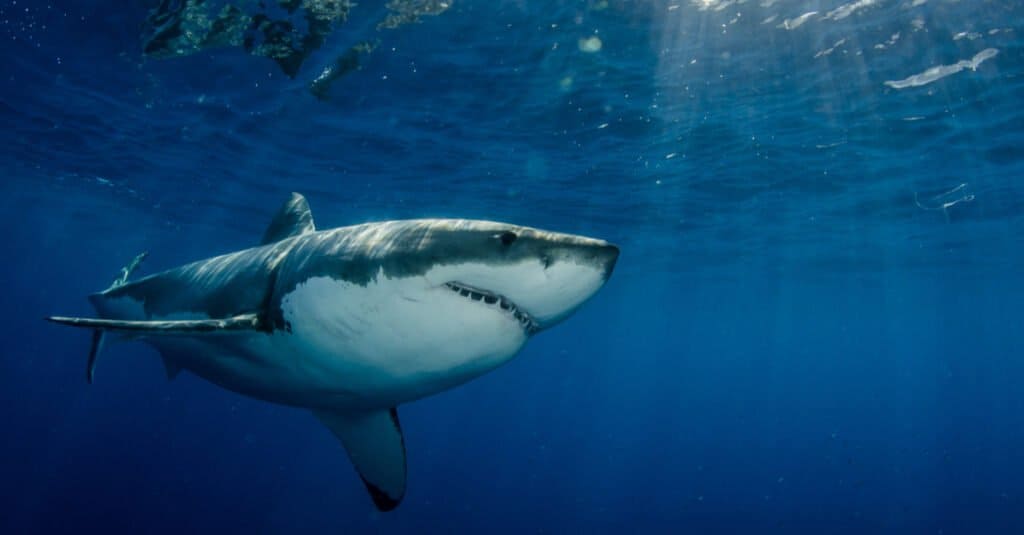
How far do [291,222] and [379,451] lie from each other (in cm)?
271

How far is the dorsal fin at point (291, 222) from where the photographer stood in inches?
236

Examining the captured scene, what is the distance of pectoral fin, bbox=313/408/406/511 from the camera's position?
536 cm

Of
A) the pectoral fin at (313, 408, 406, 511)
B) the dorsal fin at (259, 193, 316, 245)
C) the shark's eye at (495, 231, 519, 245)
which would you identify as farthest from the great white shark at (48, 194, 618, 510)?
the dorsal fin at (259, 193, 316, 245)

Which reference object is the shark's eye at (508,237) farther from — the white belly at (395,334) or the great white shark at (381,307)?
the white belly at (395,334)

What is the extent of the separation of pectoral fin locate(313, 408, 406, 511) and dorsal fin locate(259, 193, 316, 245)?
6.58 ft

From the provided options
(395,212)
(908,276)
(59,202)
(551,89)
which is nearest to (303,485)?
(395,212)

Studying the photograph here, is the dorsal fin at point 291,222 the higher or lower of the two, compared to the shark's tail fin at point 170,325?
lower

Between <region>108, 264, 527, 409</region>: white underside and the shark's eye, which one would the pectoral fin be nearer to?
<region>108, 264, 527, 409</region>: white underside

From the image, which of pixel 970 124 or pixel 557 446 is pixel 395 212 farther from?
pixel 557 446

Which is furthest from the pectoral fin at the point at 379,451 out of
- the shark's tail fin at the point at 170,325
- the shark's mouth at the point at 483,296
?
the shark's mouth at the point at 483,296

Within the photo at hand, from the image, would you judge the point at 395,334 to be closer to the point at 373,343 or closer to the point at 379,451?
the point at 373,343

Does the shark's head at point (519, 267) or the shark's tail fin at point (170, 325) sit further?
the shark's tail fin at point (170, 325)

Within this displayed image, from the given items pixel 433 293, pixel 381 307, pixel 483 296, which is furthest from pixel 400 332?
pixel 483 296

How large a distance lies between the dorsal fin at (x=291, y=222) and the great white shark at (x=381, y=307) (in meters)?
0.98
